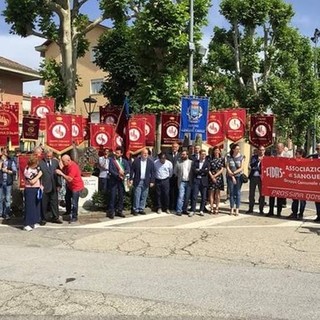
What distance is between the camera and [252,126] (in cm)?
1625

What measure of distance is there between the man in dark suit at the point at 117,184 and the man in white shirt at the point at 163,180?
87cm

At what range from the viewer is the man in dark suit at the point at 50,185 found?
1166 centimetres

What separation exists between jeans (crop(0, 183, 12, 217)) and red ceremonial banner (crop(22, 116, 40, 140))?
4.31 metres

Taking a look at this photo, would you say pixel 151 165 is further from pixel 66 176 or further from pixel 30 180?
pixel 30 180

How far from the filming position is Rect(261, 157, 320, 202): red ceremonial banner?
12234 mm

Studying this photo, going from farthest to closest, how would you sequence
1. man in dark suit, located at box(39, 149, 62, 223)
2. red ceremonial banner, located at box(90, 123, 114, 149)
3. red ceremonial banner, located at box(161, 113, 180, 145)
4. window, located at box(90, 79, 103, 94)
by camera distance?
window, located at box(90, 79, 103, 94)
red ceremonial banner, located at box(161, 113, 180, 145)
red ceremonial banner, located at box(90, 123, 114, 149)
man in dark suit, located at box(39, 149, 62, 223)

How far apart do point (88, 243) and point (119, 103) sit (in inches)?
742

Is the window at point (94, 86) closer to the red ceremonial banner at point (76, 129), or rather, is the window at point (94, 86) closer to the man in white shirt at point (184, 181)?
the red ceremonial banner at point (76, 129)

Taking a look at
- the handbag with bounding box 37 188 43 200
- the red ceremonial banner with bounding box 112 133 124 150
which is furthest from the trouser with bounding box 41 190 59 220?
the red ceremonial banner with bounding box 112 133 124 150

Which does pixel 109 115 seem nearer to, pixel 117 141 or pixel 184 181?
pixel 117 141

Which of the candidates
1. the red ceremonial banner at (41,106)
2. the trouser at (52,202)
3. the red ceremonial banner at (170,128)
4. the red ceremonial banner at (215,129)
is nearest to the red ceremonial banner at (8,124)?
the red ceremonial banner at (41,106)

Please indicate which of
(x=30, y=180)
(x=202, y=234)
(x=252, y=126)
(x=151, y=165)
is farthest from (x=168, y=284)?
(x=252, y=126)

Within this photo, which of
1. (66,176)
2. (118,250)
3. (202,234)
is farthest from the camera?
(66,176)

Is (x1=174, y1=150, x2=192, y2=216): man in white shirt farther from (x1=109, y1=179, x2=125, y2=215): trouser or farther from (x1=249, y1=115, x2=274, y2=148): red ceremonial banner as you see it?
(x1=249, y1=115, x2=274, y2=148): red ceremonial banner
